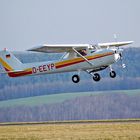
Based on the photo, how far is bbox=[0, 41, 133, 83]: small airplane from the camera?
205 feet

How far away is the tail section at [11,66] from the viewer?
67.1 m

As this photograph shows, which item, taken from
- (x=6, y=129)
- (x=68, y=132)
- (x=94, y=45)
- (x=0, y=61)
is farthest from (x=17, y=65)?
(x=68, y=132)

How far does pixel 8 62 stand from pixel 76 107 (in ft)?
247

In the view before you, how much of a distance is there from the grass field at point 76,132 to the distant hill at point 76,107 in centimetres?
7104

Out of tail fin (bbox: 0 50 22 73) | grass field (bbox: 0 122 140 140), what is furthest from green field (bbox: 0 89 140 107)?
grass field (bbox: 0 122 140 140)

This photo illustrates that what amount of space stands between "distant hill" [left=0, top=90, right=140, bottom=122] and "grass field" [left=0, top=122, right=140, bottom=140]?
71.0 meters

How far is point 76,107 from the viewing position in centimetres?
14375

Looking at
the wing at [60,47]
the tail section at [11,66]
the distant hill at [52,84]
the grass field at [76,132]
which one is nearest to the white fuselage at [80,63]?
the tail section at [11,66]

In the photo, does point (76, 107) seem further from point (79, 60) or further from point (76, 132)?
point (76, 132)

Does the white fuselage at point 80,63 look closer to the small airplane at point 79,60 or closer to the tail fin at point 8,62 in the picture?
the small airplane at point 79,60

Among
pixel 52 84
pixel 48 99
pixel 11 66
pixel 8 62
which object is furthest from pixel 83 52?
pixel 52 84

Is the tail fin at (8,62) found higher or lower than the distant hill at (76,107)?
higher

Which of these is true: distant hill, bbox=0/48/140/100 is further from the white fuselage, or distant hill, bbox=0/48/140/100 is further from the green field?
the white fuselage

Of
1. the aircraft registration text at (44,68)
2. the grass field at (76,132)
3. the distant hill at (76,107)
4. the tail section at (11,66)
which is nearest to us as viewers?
the grass field at (76,132)
